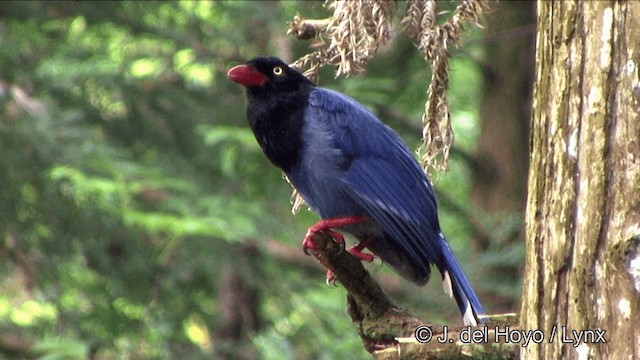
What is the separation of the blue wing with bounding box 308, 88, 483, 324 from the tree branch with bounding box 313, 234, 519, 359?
393 mm

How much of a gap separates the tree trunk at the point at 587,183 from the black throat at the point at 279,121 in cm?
146

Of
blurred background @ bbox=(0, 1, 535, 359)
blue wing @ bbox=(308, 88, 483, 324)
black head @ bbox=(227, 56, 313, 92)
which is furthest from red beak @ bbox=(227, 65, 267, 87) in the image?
blurred background @ bbox=(0, 1, 535, 359)

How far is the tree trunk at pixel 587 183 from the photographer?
326cm

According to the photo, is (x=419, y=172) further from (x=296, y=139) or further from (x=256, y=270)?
(x=256, y=270)

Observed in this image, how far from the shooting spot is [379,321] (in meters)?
3.97

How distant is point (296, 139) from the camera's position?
4.73 metres

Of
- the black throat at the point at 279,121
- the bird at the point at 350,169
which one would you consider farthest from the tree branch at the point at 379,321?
the black throat at the point at 279,121

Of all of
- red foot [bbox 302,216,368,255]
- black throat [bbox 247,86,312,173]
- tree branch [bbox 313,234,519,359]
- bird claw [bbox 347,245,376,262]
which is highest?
black throat [bbox 247,86,312,173]

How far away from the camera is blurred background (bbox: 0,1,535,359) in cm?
744

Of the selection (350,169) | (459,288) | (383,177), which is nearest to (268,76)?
(350,169)

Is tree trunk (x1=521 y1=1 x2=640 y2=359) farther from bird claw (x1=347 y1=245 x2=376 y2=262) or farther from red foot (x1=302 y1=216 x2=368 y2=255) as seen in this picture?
bird claw (x1=347 y1=245 x2=376 y2=262)

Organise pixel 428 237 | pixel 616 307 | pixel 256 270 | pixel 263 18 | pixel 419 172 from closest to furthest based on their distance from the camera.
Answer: pixel 616 307
pixel 428 237
pixel 419 172
pixel 263 18
pixel 256 270

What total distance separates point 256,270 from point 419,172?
373 cm

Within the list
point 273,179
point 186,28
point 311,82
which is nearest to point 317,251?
point 311,82
